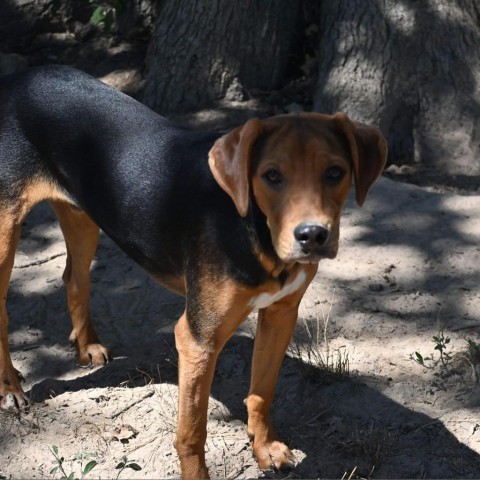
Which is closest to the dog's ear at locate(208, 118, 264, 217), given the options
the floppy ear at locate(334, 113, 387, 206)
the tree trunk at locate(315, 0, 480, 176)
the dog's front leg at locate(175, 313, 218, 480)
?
the floppy ear at locate(334, 113, 387, 206)

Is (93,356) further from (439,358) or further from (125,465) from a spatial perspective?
(439,358)

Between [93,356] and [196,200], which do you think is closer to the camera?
[196,200]

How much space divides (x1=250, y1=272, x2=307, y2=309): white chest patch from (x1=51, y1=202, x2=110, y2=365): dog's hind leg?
4.94 ft

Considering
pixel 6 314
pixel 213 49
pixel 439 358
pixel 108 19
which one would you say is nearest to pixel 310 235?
pixel 439 358

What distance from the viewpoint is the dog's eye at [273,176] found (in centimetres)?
373

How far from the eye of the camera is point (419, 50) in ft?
24.8

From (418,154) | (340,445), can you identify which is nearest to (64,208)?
(340,445)

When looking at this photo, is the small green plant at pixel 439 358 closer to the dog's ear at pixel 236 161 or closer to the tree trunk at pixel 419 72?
the dog's ear at pixel 236 161

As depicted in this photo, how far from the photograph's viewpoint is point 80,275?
5.48m

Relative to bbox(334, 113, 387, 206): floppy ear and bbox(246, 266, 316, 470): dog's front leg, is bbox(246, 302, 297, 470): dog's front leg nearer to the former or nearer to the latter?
bbox(246, 266, 316, 470): dog's front leg

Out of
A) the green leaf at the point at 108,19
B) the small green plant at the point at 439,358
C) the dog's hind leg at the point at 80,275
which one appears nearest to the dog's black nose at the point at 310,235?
the small green plant at the point at 439,358

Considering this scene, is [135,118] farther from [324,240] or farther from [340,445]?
[340,445]

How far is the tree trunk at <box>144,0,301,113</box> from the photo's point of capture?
26.0 feet

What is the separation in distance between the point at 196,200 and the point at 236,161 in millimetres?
539
